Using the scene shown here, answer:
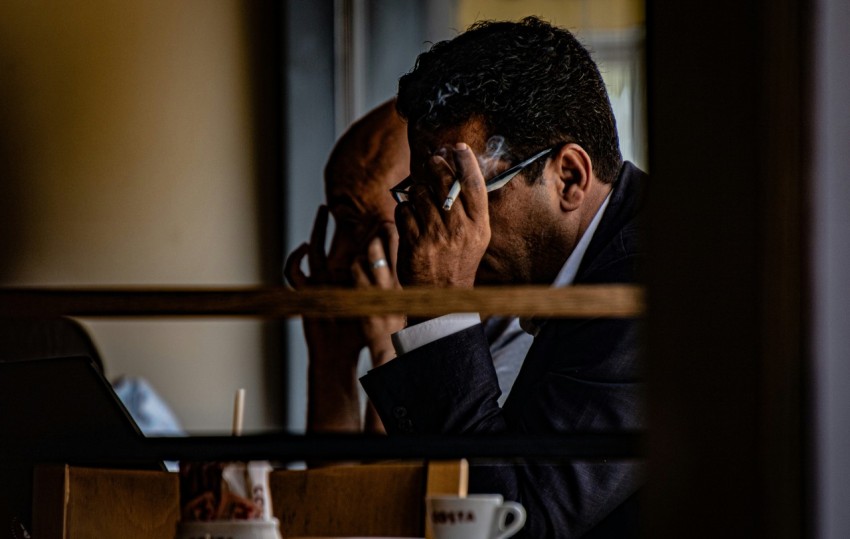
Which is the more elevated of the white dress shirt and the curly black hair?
the curly black hair

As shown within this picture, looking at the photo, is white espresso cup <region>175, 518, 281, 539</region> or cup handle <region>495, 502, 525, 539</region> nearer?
white espresso cup <region>175, 518, 281, 539</region>

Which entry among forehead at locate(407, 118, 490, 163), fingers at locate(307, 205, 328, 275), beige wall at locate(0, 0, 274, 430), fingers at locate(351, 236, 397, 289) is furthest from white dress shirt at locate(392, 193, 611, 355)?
beige wall at locate(0, 0, 274, 430)

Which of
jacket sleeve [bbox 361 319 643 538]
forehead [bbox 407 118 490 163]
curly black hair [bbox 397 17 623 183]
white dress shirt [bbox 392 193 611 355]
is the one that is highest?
curly black hair [bbox 397 17 623 183]

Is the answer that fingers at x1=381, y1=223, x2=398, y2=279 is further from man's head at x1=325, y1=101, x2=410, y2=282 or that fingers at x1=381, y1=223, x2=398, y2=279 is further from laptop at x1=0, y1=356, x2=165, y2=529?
laptop at x1=0, y1=356, x2=165, y2=529

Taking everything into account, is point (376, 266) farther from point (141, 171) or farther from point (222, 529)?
point (141, 171)

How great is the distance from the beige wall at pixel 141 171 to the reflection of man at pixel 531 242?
1367 mm

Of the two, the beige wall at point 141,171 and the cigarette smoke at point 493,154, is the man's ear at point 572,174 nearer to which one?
the cigarette smoke at point 493,154

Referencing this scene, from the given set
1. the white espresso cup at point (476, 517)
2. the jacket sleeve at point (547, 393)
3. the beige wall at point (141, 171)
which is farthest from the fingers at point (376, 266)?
the beige wall at point (141, 171)

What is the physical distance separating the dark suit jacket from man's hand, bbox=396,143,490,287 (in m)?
0.07

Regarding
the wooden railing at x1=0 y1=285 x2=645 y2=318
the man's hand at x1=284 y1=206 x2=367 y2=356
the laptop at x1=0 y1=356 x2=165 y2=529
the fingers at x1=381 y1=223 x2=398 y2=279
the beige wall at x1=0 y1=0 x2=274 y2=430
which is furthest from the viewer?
the beige wall at x1=0 y1=0 x2=274 y2=430

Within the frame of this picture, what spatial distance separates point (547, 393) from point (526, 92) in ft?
0.84

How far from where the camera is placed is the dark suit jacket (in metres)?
0.89

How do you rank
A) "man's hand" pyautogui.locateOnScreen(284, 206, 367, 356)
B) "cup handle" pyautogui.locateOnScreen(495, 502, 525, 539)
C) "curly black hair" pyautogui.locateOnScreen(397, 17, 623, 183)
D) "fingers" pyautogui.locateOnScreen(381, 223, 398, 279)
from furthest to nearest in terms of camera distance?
"man's hand" pyautogui.locateOnScreen(284, 206, 367, 356), "fingers" pyautogui.locateOnScreen(381, 223, 398, 279), "curly black hair" pyautogui.locateOnScreen(397, 17, 623, 183), "cup handle" pyautogui.locateOnScreen(495, 502, 525, 539)

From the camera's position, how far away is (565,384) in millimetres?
910
